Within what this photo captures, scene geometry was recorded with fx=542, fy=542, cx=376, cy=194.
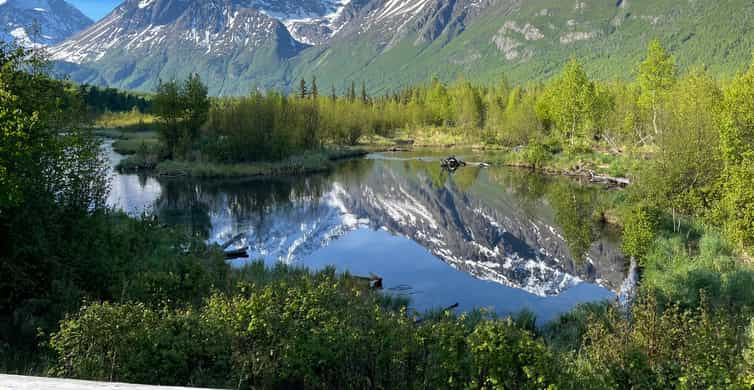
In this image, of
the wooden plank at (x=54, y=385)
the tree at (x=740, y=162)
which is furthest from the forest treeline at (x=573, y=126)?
the wooden plank at (x=54, y=385)

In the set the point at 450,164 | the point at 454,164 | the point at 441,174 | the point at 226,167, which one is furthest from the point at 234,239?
the point at 454,164

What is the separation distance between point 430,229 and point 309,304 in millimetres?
24045

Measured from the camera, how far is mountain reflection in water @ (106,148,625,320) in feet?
73.8

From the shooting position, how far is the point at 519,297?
20.9 m

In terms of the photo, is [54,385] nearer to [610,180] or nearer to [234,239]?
[234,239]

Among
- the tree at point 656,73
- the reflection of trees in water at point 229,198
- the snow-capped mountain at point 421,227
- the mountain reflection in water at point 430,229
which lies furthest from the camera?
the tree at point 656,73

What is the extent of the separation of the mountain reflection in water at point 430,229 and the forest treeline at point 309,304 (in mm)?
3025

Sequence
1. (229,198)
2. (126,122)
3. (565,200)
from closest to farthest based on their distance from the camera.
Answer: (565,200) < (229,198) < (126,122)

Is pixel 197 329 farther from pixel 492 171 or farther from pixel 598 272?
pixel 492 171

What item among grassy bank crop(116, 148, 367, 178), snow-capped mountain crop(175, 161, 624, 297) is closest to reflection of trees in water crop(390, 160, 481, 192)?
snow-capped mountain crop(175, 161, 624, 297)

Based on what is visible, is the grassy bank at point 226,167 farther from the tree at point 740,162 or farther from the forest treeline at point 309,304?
the tree at point 740,162

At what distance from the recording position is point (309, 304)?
32.7 ft

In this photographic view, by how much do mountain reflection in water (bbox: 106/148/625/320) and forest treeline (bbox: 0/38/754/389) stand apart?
3.02m

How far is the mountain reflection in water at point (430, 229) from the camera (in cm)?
2248
